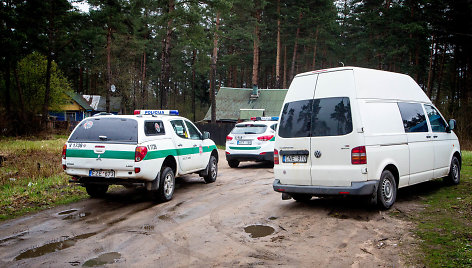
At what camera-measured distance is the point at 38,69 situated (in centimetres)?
3891

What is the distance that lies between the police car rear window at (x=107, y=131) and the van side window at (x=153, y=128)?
0.32 metres

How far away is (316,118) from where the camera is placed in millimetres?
6992

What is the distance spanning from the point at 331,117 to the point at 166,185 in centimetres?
390

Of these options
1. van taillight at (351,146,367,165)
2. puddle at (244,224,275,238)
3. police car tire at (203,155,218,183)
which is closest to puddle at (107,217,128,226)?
puddle at (244,224,275,238)

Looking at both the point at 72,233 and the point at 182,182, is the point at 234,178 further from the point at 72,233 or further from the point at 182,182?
the point at 72,233

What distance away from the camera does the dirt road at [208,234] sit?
4.74 meters

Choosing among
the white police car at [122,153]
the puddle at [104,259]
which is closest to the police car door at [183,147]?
the white police car at [122,153]

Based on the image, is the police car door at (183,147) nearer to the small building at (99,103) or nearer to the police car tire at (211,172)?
the police car tire at (211,172)

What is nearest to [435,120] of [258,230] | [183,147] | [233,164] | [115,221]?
[258,230]

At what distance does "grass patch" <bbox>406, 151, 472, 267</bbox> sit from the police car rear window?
539 cm

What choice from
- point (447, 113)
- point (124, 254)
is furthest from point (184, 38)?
point (124, 254)

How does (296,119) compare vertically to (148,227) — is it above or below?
above

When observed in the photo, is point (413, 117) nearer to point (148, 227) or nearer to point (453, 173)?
point (453, 173)

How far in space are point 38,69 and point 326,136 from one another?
39018 mm
